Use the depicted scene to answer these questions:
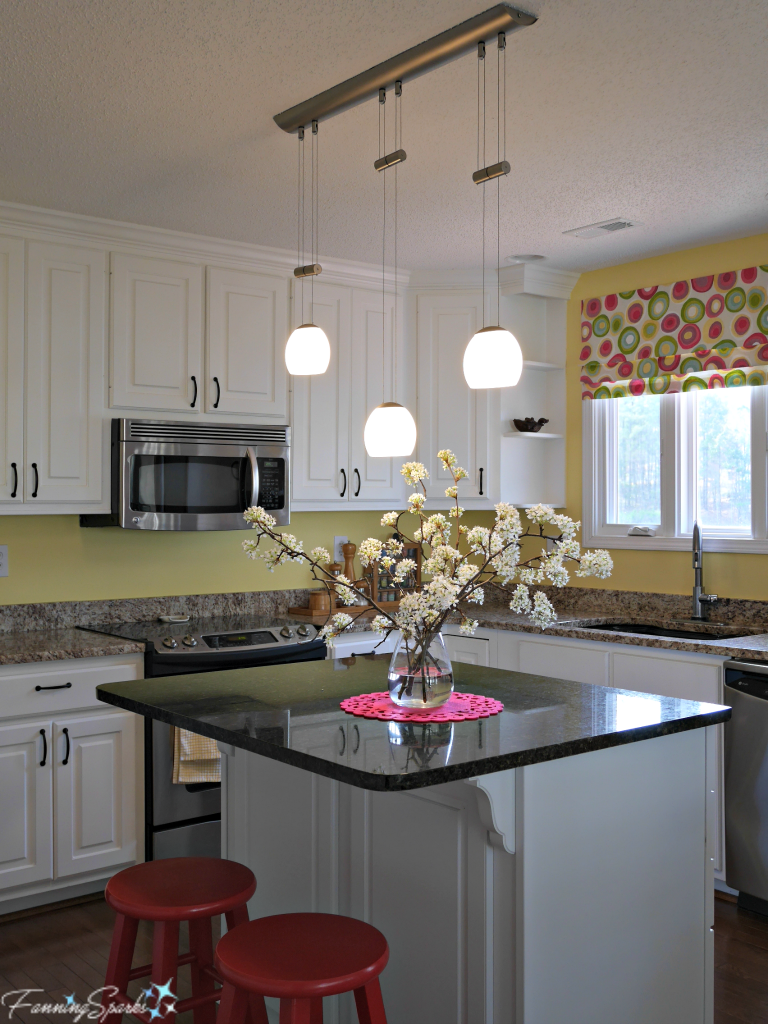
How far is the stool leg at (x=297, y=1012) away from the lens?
61.0 inches

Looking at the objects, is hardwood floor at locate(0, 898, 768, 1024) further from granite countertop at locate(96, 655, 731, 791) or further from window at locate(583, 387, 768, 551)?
window at locate(583, 387, 768, 551)

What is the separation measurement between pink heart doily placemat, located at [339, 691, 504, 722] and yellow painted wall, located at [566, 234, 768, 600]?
2111 millimetres

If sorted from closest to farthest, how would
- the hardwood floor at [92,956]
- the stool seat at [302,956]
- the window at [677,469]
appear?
the stool seat at [302,956], the hardwood floor at [92,956], the window at [677,469]

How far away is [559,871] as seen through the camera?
70.9 inches

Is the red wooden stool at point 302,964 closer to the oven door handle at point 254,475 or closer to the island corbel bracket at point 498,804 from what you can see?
the island corbel bracket at point 498,804

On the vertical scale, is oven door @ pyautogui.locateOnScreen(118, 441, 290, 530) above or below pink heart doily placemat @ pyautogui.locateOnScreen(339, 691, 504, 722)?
above

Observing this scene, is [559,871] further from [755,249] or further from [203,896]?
[755,249]

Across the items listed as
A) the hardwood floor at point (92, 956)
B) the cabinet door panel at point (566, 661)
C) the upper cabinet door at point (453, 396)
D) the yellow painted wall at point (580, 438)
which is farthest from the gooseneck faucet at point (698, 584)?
the hardwood floor at point (92, 956)

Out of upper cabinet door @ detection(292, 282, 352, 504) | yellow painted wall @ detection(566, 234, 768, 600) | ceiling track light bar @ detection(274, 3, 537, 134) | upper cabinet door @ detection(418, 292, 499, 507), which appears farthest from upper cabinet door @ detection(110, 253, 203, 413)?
yellow painted wall @ detection(566, 234, 768, 600)

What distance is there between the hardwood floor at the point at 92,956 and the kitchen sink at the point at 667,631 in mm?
1012

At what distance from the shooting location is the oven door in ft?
12.0

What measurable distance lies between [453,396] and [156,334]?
145cm

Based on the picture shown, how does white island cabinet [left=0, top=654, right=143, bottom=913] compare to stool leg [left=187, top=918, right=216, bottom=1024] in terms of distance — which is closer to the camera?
stool leg [left=187, top=918, right=216, bottom=1024]

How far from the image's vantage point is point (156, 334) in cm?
379
